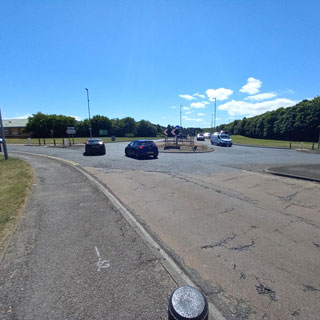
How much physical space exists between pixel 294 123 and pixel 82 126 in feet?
218

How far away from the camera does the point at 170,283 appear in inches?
107

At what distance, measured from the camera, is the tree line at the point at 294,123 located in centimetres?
4469

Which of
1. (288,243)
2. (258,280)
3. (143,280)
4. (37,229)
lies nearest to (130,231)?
(143,280)

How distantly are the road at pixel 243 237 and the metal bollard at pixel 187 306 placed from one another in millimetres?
1339

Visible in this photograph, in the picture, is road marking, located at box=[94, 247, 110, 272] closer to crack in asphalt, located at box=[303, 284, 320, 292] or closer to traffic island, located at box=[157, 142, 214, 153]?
crack in asphalt, located at box=[303, 284, 320, 292]

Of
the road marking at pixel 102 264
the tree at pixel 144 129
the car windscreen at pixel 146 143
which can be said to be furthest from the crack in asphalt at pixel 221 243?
the tree at pixel 144 129

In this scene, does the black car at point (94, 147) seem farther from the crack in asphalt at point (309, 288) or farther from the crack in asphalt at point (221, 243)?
the crack in asphalt at point (309, 288)

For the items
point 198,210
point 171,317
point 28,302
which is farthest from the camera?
point 198,210

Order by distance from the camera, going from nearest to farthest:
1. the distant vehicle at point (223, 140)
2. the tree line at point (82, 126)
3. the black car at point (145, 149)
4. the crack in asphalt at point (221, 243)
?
1. the crack in asphalt at point (221, 243)
2. the black car at point (145, 149)
3. the distant vehicle at point (223, 140)
4. the tree line at point (82, 126)

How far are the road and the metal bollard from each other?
1339mm

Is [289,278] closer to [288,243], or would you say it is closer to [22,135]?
[288,243]

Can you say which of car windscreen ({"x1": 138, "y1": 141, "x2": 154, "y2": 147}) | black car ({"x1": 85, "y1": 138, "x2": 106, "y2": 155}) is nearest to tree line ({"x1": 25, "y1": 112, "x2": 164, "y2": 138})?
black car ({"x1": 85, "y1": 138, "x2": 106, "y2": 155})

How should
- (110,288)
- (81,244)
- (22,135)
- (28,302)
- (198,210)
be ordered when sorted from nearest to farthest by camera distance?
1. (28,302)
2. (110,288)
3. (81,244)
4. (198,210)
5. (22,135)

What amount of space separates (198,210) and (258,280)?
266 centimetres
